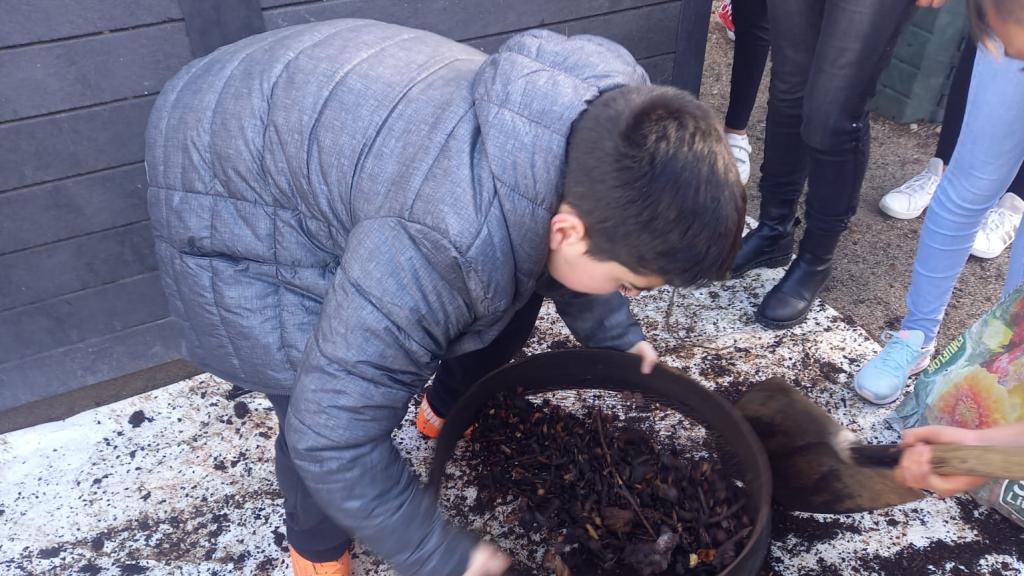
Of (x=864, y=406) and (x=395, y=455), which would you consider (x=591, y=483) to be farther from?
(x=864, y=406)

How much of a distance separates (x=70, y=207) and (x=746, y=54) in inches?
86.7

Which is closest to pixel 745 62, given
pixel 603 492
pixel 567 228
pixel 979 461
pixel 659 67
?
pixel 659 67

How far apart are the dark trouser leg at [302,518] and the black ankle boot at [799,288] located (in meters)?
1.42

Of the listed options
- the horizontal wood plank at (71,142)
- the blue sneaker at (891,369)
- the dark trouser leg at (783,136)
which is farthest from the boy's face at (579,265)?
the horizontal wood plank at (71,142)

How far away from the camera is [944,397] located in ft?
5.92

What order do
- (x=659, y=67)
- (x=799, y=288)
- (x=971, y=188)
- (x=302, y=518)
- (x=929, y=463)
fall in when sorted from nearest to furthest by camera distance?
(x=929, y=463)
(x=302, y=518)
(x=971, y=188)
(x=799, y=288)
(x=659, y=67)

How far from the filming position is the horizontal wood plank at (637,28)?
237cm

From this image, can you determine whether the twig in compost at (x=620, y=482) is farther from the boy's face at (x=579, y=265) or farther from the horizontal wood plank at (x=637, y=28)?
the horizontal wood plank at (x=637, y=28)

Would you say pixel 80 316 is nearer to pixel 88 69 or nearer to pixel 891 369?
pixel 88 69

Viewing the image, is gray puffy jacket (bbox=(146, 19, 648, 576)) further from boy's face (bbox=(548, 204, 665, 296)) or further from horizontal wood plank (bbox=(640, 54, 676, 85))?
horizontal wood plank (bbox=(640, 54, 676, 85))

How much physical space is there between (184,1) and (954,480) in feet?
6.38

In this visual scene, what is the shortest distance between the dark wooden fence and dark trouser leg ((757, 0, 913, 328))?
75cm

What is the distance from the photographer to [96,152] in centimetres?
188

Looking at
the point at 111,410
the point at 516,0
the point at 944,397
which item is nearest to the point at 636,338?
the point at 944,397
